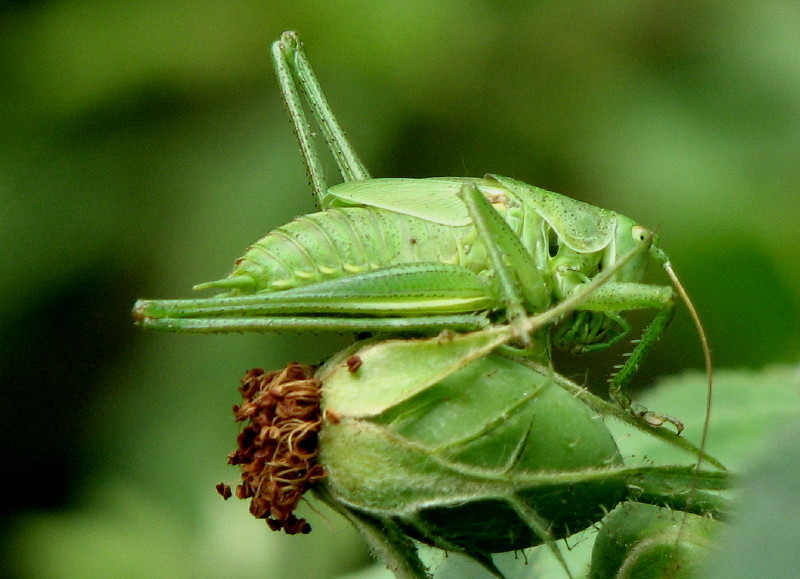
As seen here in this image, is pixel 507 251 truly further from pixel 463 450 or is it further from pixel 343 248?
pixel 463 450

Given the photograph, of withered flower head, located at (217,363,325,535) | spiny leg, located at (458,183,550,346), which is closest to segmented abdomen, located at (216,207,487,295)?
spiny leg, located at (458,183,550,346)

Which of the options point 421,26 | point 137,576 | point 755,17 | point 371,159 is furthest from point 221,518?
point 755,17

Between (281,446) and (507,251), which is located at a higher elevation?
(507,251)

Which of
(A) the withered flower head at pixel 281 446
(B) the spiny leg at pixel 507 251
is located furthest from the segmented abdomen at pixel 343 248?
(A) the withered flower head at pixel 281 446

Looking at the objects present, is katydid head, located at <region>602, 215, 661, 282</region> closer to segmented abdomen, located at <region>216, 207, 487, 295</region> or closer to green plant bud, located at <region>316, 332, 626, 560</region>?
segmented abdomen, located at <region>216, 207, 487, 295</region>

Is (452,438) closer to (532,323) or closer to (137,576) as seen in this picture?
(532,323)

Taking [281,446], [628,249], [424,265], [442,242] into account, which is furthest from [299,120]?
[281,446]
